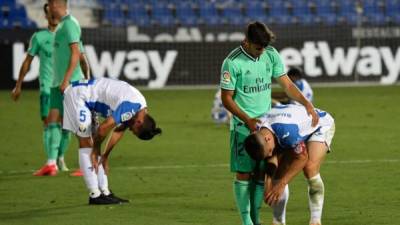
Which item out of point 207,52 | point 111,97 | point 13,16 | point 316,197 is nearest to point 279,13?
point 207,52

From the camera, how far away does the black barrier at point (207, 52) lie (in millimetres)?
27094

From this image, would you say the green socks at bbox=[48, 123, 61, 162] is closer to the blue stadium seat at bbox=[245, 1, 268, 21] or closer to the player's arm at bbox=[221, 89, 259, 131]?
the player's arm at bbox=[221, 89, 259, 131]

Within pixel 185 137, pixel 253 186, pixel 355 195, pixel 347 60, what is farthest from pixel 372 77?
pixel 253 186

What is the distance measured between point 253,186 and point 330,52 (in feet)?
61.9

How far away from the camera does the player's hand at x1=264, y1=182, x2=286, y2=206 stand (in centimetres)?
865

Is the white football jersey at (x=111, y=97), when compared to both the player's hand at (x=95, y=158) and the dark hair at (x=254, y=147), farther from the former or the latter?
the dark hair at (x=254, y=147)

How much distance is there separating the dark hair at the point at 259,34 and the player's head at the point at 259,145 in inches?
32.3

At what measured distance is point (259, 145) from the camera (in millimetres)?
8547

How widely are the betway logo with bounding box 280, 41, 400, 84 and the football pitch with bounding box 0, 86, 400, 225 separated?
583 cm

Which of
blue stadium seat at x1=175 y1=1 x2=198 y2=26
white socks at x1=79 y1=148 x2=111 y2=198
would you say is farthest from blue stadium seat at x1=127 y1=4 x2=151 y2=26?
white socks at x1=79 y1=148 x2=111 y2=198

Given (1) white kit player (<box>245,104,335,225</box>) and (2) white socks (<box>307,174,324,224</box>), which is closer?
(1) white kit player (<box>245,104,335,225</box>)

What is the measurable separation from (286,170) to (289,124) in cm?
38

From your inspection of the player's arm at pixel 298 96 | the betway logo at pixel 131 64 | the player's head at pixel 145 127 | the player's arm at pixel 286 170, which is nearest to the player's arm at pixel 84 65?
the player's head at pixel 145 127

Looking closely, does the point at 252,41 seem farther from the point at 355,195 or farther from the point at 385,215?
the point at 355,195
